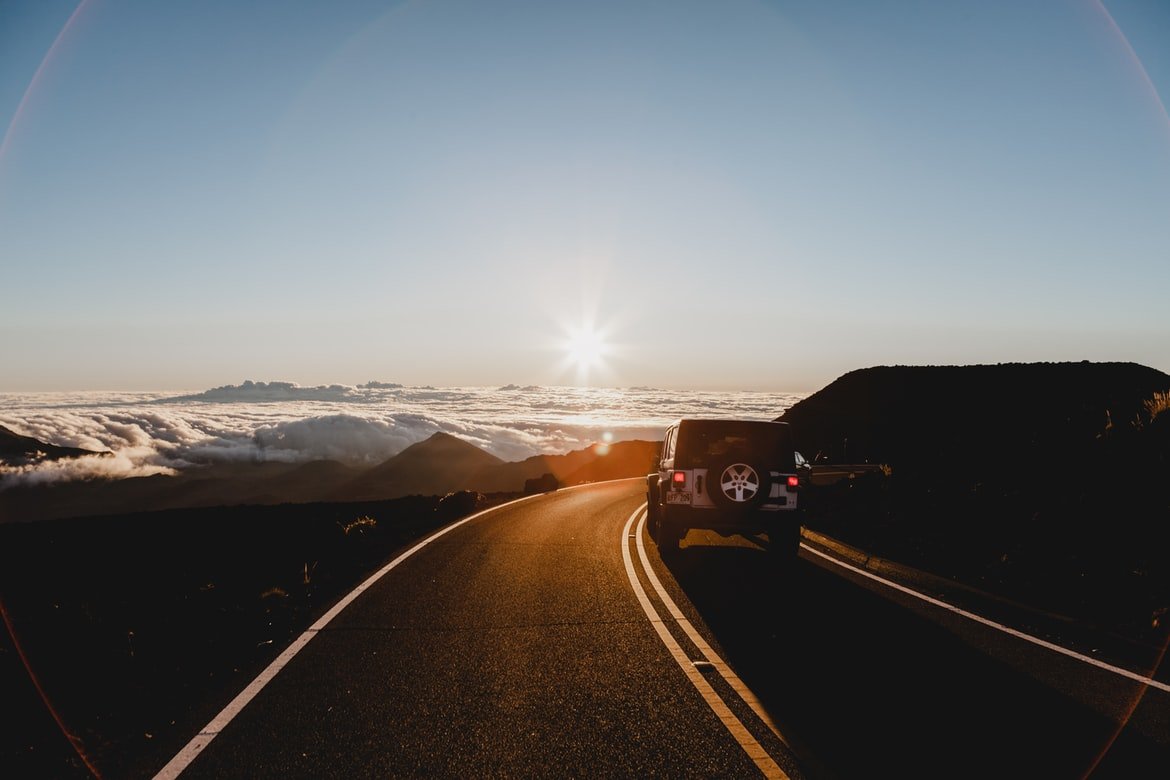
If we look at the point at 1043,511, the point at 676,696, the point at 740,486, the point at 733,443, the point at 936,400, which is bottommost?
the point at 676,696

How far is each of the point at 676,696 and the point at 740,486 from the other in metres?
6.65

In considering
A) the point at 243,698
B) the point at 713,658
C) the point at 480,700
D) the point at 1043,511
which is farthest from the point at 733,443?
the point at 243,698

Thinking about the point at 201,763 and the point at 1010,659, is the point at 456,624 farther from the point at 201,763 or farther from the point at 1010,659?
the point at 1010,659

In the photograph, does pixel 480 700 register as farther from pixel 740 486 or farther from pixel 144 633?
pixel 740 486

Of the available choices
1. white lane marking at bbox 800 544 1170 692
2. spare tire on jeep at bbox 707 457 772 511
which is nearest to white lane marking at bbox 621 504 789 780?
spare tire on jeep at bbox 707 457 772 511

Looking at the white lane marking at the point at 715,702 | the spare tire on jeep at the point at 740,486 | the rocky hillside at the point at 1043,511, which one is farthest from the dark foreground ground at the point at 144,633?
the rocky hillside at the point at 1043,511

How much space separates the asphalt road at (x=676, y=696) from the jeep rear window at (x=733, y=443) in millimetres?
2919

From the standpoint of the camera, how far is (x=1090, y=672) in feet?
20.5

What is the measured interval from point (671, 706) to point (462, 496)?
1943cm

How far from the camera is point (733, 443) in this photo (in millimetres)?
12820

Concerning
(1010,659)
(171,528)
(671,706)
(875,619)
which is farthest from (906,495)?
(171,528)

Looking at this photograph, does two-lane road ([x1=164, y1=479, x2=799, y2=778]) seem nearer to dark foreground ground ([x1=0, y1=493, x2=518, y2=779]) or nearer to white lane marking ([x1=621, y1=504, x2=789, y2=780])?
white lane marking ([x1=621, y1=504, x2=789, y2=780])

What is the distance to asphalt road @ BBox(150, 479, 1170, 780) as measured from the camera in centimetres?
440

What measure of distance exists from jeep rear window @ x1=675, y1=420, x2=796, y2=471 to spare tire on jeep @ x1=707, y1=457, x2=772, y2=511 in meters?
0.28
